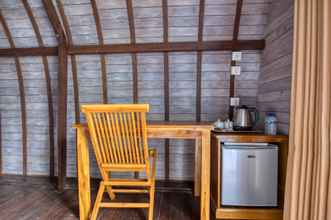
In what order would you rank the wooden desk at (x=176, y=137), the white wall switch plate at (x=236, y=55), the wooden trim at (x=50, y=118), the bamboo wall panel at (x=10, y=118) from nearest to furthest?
the wooden desk at (x=176, y=137)
the white wall switch plate at (x=236, y=55)
the wooden trim at (x=50, y=118)
the bamboo wall panel at (x=10, y=118)

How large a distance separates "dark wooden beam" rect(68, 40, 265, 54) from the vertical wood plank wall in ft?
0.29

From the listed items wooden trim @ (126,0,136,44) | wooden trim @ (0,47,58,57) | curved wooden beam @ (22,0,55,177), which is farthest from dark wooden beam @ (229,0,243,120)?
curved wooden beam @ (22,0,55,177)

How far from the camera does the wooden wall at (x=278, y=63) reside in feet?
6.50

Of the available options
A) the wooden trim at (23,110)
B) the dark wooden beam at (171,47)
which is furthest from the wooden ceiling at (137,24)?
the wooden trim at (23,110)

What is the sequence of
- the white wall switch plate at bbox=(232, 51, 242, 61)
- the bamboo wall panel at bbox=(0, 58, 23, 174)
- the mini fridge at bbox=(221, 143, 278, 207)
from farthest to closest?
1. the bamboo wall panel at bbox=(0, 58, 23, 174)
2. the white wall switch plate at bbox=(232, 51, 242, 61)
3. the mini fridge at bbox=(221, 143, 278, 207)

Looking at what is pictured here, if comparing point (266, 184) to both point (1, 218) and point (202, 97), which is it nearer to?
point (202, 97)

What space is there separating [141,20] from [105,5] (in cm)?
47

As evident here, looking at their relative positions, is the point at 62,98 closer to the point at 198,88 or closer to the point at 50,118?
the point at 50,118

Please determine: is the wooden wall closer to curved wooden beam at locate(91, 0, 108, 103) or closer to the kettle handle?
the kettle handle

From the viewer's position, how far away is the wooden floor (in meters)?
2.10

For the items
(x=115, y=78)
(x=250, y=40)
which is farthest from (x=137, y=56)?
(x=250, y=40)

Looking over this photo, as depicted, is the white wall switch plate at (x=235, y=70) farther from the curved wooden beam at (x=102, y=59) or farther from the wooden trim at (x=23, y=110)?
the wooden trim at (x=23, y=110)

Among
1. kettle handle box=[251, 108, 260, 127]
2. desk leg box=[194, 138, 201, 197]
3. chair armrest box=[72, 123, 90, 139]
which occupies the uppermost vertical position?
kettle handle box=[251, 108, 260, 127]

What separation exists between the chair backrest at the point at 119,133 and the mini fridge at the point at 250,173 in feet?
2.72
